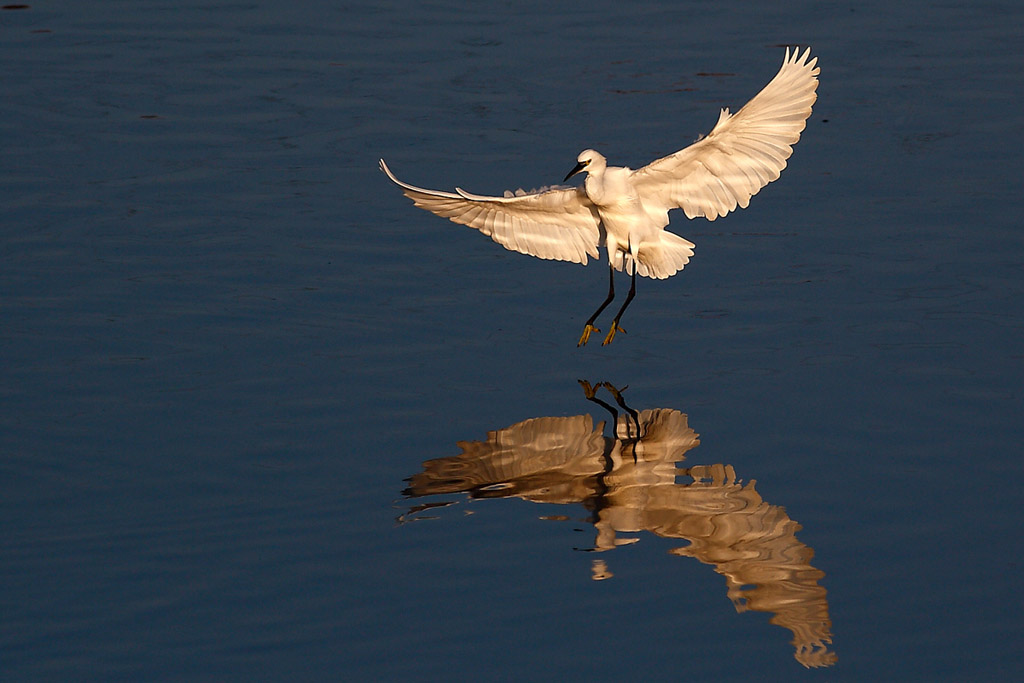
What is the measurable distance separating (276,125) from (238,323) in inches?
123

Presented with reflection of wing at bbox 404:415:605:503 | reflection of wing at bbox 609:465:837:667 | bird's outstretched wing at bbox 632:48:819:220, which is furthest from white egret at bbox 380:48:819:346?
reflection of wing at bbox 609:465:837:667

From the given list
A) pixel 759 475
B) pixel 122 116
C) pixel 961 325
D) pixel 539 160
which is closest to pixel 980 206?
pixel 961 325

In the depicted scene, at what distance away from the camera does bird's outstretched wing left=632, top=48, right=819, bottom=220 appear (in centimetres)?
731

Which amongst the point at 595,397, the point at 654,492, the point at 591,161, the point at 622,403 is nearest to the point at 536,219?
the point at 591,161

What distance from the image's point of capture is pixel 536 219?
320 inches

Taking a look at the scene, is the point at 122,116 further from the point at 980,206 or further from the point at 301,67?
the point at 980,206

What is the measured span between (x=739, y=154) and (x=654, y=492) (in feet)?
7.35

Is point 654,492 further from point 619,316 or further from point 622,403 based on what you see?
point 619,316

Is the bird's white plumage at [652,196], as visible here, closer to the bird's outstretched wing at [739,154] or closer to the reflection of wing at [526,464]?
the bird's outstretched wing at [739,154]

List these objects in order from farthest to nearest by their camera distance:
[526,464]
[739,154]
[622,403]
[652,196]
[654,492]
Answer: [652,196] < [739,154] < [622,403] < [526,464] < [654,492]

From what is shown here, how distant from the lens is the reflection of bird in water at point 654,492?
532cm

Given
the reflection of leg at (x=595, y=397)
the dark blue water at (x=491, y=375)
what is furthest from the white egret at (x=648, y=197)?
the reflection of leg at (x=595, y=397)

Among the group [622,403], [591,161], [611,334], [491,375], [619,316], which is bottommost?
[622,403]

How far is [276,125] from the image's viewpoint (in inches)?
410
